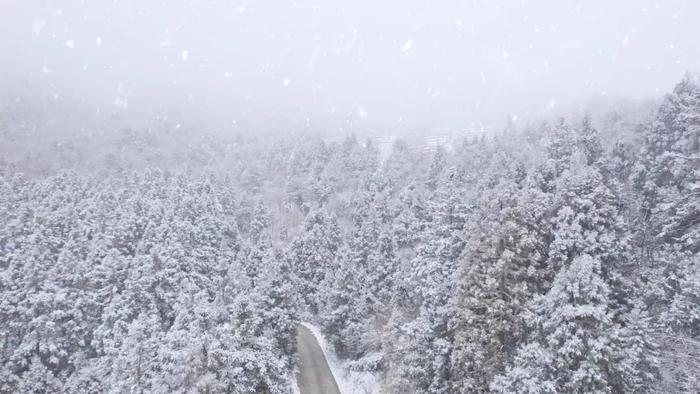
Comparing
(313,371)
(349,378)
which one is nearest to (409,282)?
(349,378)

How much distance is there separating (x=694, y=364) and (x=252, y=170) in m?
92.1

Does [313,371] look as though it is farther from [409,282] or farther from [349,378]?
[409,282]

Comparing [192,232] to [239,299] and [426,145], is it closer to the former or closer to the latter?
[239,299]

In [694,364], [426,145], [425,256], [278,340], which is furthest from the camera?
[426,145]

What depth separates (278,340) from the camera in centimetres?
3809

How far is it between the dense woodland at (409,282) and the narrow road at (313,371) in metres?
2.28

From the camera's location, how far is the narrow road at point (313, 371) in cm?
3931

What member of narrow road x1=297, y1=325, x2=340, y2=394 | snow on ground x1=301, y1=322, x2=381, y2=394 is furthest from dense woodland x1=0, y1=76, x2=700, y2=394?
narrow road x1=297, y1=325, x2=340, y2=394

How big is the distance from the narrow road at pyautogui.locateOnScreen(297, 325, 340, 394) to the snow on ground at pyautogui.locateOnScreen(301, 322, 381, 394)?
0.45m

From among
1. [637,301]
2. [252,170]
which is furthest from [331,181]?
[637,301]

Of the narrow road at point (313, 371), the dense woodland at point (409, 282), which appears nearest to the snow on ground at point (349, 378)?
the narrow road at point (313, 371)

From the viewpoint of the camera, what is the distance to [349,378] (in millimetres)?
39812

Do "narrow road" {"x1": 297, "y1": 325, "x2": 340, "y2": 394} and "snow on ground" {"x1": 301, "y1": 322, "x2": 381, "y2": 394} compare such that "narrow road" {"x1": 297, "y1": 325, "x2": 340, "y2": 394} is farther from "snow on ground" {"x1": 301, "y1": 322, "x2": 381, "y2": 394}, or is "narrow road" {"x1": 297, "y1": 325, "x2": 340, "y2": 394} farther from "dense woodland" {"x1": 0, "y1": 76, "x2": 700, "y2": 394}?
"dense woodland" {"x1": 0, "y1": 76, "x2": 700, "y2": 394}

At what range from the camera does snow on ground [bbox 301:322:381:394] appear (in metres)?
36.8
